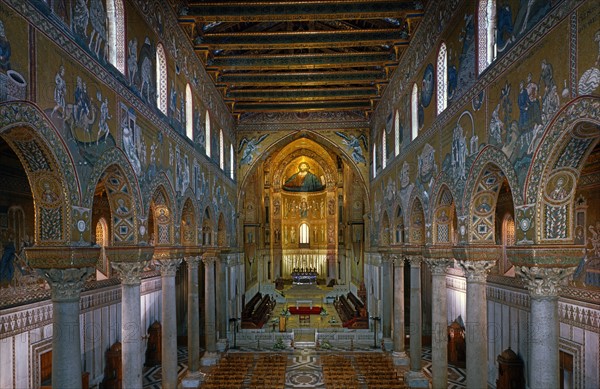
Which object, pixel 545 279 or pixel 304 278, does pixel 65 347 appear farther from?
A: pixel 304 278

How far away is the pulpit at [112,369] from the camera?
1914cm

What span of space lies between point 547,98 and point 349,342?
73.9 ft

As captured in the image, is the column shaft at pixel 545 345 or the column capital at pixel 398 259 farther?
the column capital at pixel 398 259

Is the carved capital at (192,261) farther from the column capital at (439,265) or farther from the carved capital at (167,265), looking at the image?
the column capital at (439,265)

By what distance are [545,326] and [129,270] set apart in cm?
1018

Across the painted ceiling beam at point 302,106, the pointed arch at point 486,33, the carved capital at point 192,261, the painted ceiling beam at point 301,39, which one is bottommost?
the carved capital at point 192,261

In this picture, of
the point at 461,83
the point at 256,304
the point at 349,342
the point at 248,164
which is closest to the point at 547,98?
the point at 461,83

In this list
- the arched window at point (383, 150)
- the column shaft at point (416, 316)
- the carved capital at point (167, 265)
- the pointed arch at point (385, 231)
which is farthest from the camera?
the arched window at point (383, 150)

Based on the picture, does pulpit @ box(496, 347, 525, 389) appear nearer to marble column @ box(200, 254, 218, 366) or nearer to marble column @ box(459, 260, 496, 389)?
marble column @ box(459, 260, 496, 389)

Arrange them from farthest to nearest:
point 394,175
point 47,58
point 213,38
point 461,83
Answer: point 394,175
point 213,38
point 461,83
point 47,58

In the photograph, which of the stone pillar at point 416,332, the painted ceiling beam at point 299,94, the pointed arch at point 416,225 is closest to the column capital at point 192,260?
the pointed arch at point 416,225

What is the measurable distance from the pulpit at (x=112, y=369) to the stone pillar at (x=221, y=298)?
26.7 feet

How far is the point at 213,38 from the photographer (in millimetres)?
19391

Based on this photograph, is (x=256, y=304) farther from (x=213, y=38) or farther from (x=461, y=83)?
(x=461, y=83)
